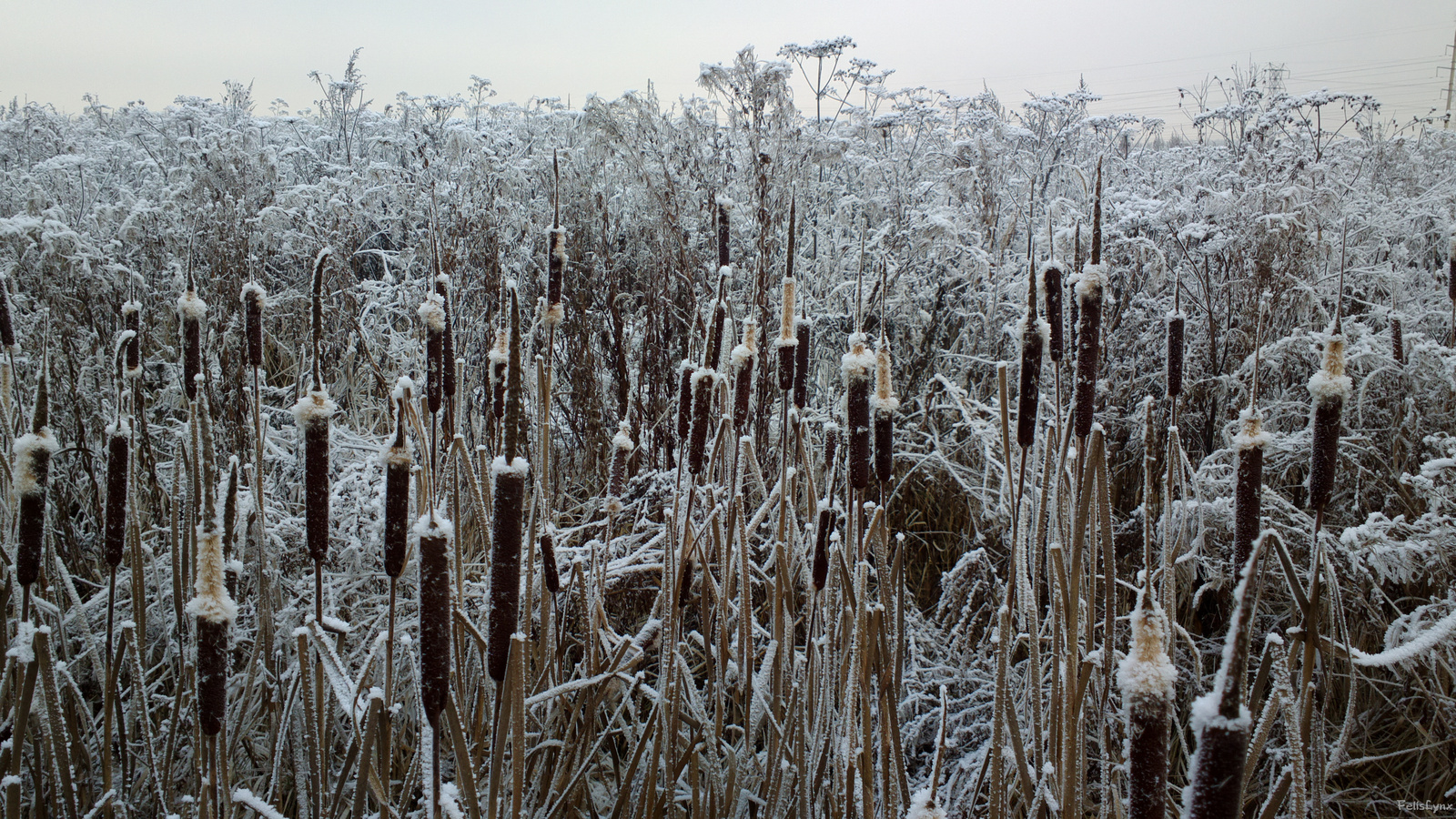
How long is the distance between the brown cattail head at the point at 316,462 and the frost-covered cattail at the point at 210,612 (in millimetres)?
102

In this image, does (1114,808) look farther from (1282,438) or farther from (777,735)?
(1282,438)

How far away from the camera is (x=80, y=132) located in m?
8.87

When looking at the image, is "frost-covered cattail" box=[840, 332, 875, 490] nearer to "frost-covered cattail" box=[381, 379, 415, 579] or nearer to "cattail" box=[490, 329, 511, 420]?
"frost-covered cattail" box=[381, 379, 415, 579]

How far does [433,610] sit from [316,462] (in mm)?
260

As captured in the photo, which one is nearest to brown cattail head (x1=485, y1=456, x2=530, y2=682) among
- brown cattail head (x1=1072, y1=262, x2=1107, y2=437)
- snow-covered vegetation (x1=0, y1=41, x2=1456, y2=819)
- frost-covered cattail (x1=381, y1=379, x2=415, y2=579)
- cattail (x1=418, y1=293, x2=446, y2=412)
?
snow-covered vegetation (x1=0, y1=41, x2=1456, y2=819)

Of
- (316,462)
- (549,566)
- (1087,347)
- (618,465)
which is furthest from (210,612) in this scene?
(1087,347)

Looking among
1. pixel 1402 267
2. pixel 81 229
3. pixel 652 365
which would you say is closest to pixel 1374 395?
pixel 1402 267

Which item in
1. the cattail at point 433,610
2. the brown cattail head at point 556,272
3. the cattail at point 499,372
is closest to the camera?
the cattail at point 433,610

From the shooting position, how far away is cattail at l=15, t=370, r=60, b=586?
30.0 inches

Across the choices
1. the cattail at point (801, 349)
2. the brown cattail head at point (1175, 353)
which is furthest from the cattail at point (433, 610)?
the brown cattail head at point (1175, 353)

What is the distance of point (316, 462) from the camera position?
0.74 meters

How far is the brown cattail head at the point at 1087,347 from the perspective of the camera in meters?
0.85

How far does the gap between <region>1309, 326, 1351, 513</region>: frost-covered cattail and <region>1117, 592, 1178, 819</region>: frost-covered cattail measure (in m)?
0.48

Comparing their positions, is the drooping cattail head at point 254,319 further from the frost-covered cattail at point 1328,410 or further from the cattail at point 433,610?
the frost-covered cattail at point 1328,410
